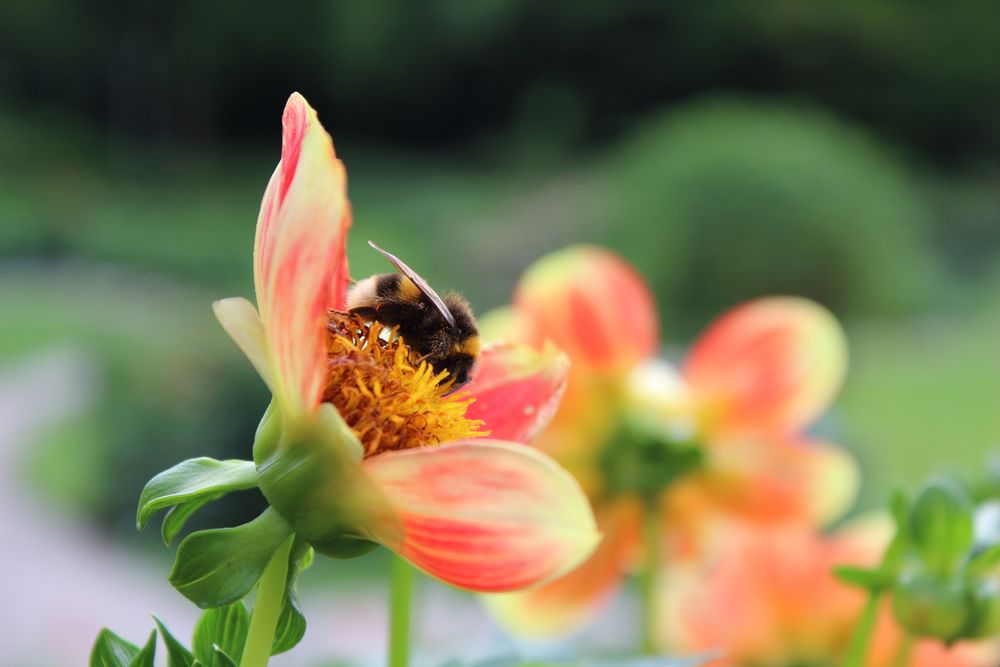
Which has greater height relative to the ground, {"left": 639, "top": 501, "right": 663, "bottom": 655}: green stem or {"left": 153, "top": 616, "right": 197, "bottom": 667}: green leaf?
{"left": 639, "top": 501, "right": 663, "bottom": 655}: green stem

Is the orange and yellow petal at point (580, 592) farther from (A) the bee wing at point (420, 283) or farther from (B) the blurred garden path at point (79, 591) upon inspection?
(B) the blurred garden path at point (79, 591)

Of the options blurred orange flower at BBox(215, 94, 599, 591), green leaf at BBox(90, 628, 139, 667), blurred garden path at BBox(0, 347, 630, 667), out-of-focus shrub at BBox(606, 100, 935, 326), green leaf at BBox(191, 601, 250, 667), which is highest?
out-of-focus shrub at BBox(606, 100, 935, 326)

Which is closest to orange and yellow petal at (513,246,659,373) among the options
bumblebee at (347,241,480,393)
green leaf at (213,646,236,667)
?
bumblebee at (347,241,480,393)

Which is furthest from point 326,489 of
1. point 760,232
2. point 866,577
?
point 760,232

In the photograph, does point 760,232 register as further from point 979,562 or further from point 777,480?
point 979,562

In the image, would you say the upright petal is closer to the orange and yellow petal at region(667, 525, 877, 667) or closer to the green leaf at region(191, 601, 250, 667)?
the green leaf at region(191, 601, 250, 667)

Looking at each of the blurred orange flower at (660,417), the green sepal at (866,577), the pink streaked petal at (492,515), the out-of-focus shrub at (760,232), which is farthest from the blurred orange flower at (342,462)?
the out-of-focus shrub at (760,232)
